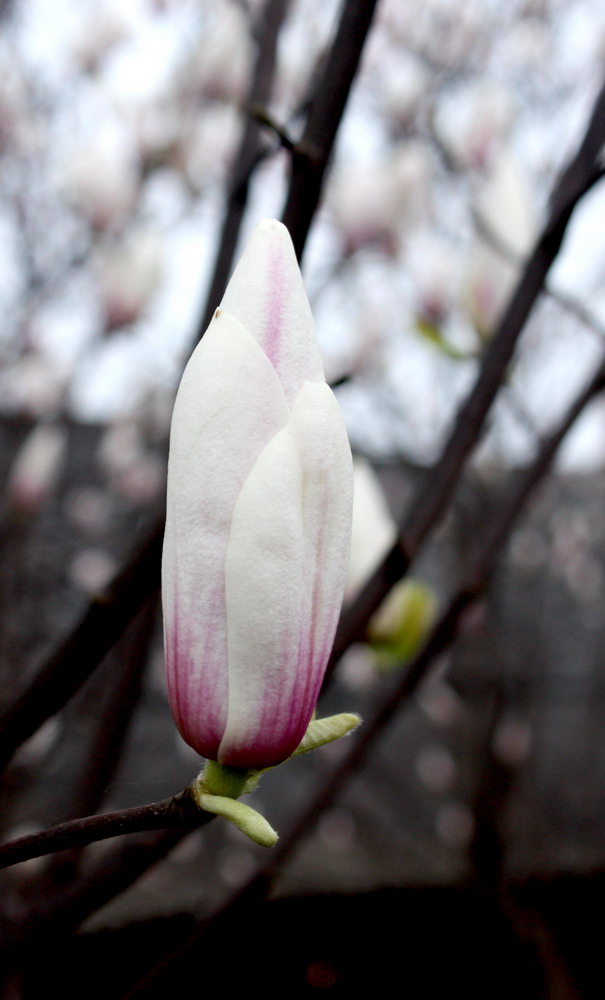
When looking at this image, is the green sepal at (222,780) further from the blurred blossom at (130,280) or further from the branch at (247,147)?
the blurred blossom at (130,280)

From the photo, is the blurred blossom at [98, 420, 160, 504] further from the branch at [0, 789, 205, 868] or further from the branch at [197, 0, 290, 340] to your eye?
the branch at [0, 789, 205, 868]

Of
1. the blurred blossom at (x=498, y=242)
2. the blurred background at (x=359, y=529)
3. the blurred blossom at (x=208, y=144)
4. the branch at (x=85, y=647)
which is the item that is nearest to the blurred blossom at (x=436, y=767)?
the blurred background at (x=359, y=529)

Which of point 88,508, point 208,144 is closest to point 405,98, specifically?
point 208,144

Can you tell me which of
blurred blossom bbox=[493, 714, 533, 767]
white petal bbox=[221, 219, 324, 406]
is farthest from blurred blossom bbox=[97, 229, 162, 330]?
blurred blossom bbox=[493, 714, 533, 767]

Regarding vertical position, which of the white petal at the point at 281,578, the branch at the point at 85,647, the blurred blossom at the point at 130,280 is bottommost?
the blurred blossom at the point at 130,280

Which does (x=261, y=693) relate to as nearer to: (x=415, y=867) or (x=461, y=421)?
(x=461, y=421)

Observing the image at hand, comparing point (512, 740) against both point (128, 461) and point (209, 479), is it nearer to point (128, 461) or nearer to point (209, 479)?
point (128, 461)

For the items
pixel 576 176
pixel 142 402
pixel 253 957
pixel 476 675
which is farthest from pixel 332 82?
pixel 476 675

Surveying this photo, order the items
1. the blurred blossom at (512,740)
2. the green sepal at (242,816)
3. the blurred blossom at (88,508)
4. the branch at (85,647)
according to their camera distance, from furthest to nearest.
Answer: the blurred blossom at (88,508) < the blurred blossom at (512,740) < the branch at (85,647) < the green sepal at (242,816)
